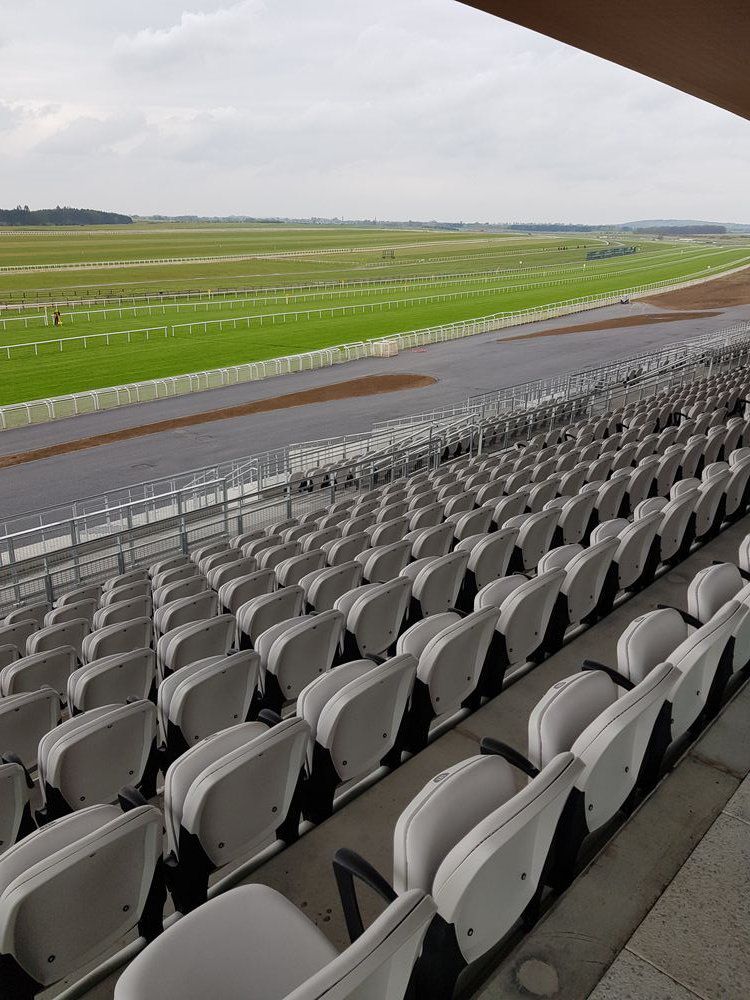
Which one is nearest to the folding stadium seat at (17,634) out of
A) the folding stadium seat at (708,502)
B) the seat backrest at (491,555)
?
the seat backrest at (491,555)

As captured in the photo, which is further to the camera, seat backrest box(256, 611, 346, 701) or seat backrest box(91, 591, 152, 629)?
seat backrest box(91, 591, 152, 629)

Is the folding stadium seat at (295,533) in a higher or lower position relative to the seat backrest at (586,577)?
lower

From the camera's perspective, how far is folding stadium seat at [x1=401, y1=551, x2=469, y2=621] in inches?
216

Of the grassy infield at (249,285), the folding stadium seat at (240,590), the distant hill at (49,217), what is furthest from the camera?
the distant hill at (49,217)

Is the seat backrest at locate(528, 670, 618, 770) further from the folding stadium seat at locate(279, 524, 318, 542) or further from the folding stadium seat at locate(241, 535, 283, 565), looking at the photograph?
the folding stadium seat at locate(279, 524, 318, 542)

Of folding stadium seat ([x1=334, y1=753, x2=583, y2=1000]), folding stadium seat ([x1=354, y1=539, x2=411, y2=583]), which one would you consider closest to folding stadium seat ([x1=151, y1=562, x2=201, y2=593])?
folding stadium seat ([x1=354, y1=539, x2=411, y2=583])

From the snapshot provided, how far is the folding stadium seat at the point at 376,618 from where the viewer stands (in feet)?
16.1

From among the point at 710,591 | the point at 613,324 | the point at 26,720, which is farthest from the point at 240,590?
the point at 613,324

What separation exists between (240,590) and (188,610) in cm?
56

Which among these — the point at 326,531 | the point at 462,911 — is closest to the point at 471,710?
the point at 462,911

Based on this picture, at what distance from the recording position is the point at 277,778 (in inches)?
116

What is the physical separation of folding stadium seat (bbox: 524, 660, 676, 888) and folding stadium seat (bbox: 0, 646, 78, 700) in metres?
3.56

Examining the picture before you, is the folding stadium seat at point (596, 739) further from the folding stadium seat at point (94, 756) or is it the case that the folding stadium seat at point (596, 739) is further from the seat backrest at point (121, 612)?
the seat backrest at point (121, 612)

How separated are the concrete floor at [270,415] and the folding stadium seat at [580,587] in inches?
702
